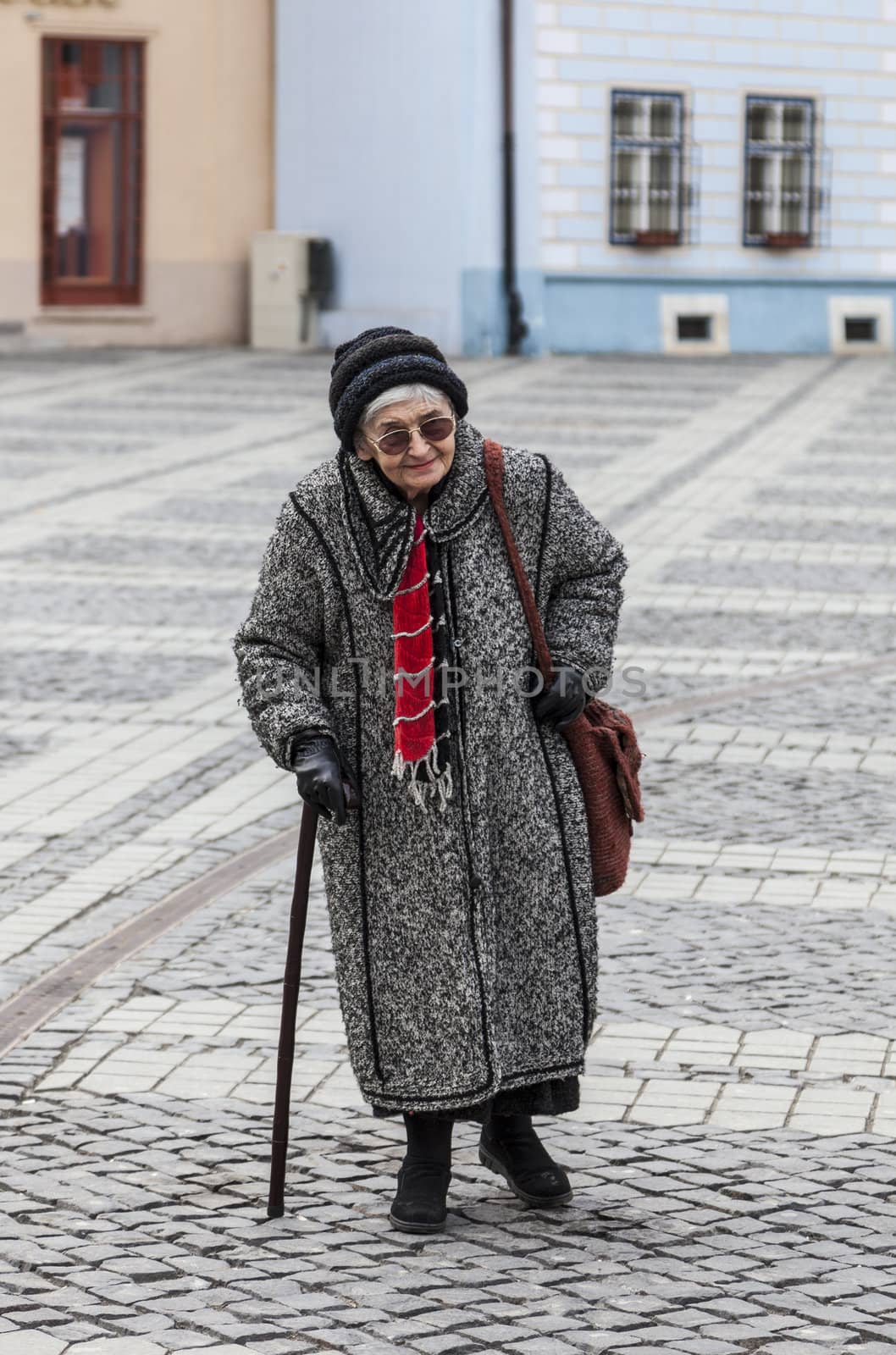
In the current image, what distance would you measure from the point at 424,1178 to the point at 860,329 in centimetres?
2448

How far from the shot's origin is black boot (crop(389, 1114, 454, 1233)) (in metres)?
4.37

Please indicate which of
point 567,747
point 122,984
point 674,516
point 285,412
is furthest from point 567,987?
point 285,412

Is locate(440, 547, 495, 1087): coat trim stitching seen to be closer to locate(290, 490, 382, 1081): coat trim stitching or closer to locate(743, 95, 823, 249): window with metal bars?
locate(290, 490, 382, 1081): coat trim stitching

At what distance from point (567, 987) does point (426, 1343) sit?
2.66 feet

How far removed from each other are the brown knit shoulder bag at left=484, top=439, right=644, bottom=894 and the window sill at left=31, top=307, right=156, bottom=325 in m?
22.7

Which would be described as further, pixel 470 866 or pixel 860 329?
pixel 860 329

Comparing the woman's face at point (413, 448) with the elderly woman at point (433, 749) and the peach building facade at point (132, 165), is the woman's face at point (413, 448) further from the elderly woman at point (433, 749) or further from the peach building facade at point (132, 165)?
the peach building facade at point (132, 165)

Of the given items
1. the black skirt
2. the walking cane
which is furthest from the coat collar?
the black skirt

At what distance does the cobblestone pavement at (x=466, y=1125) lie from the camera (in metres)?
4.05

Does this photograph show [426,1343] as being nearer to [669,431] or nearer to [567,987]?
[567,987]

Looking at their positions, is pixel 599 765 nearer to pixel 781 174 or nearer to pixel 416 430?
pixel 416 430

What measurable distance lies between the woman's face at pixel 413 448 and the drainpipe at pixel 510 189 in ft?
71.1

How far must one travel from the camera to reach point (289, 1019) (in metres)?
4.47

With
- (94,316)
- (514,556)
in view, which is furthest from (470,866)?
(94,316)
